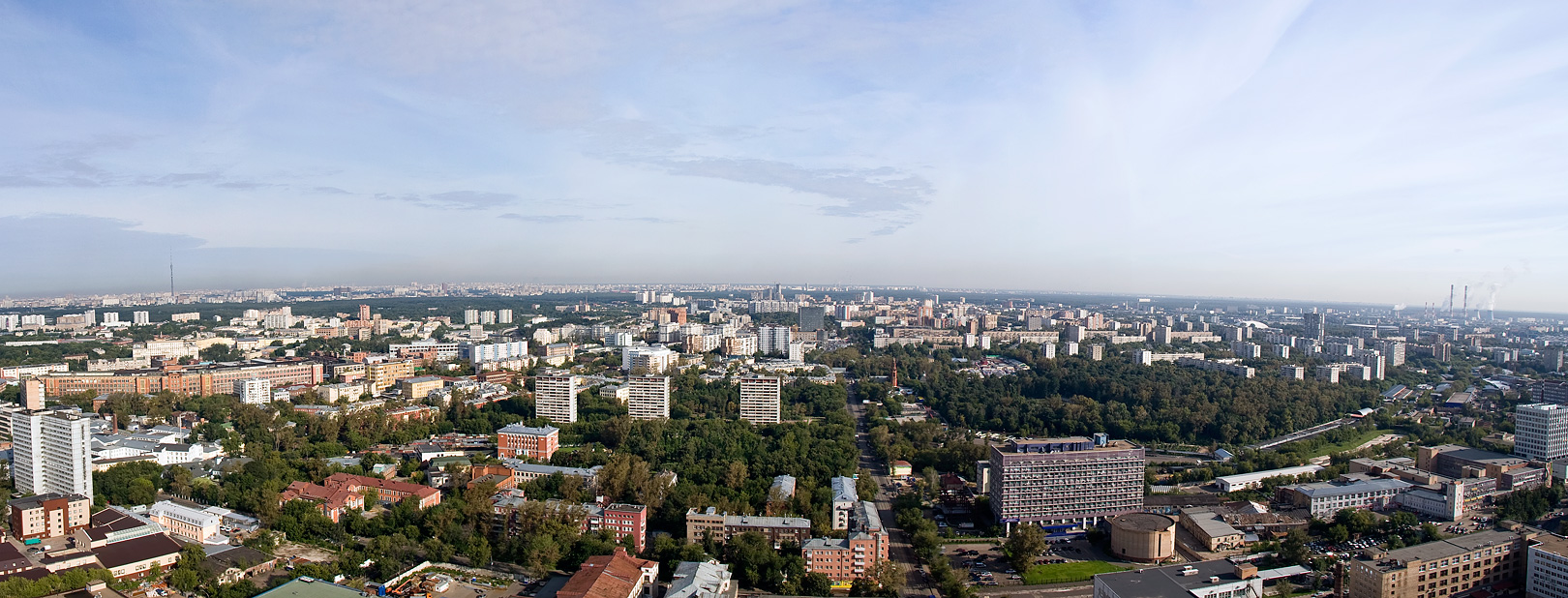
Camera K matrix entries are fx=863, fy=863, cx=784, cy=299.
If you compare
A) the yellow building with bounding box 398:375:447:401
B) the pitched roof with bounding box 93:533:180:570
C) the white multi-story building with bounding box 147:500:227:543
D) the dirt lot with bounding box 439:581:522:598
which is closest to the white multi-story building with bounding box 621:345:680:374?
the yellow building with bounding box 398:375:447:401

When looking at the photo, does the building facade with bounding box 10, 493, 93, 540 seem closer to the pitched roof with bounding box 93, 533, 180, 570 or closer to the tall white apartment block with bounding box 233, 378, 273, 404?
the pitched roof with bounding box 93, 533, 180, 570

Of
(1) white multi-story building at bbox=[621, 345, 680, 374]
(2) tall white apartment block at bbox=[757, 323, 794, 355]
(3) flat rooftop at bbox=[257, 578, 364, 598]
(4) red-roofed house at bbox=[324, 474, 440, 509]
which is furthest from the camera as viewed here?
(2) tall white apartment block at bbox=[757, 323, 794, 355]

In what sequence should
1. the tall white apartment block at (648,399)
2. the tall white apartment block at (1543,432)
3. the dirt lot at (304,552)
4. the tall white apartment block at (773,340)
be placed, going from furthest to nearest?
the tall white apartment block at (773,340), the tall white apartment block at (648,399), the tall white apartment block at (1543,432), the dirt lot at (304,552)

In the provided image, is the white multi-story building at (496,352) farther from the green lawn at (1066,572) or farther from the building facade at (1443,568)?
the building facade at (1443,568)

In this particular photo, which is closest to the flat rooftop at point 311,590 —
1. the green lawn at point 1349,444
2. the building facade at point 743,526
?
the building facade at point 743,526

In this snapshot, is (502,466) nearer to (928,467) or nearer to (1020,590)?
(928,467)

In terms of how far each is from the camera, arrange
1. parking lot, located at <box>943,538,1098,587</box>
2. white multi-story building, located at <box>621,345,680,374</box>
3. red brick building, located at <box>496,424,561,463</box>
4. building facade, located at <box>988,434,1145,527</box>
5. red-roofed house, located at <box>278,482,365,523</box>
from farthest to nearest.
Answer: white multi-story building, located at <box>621,345,680,374</box>
red brick building, located at <box>496,424,561,463</box>
building facade, located at <box>988,434,1145,527</box>
red-roofed house, located at <box>278,482,365,523</box>
parking lot, located at <box>943,538,1098,587</box>
